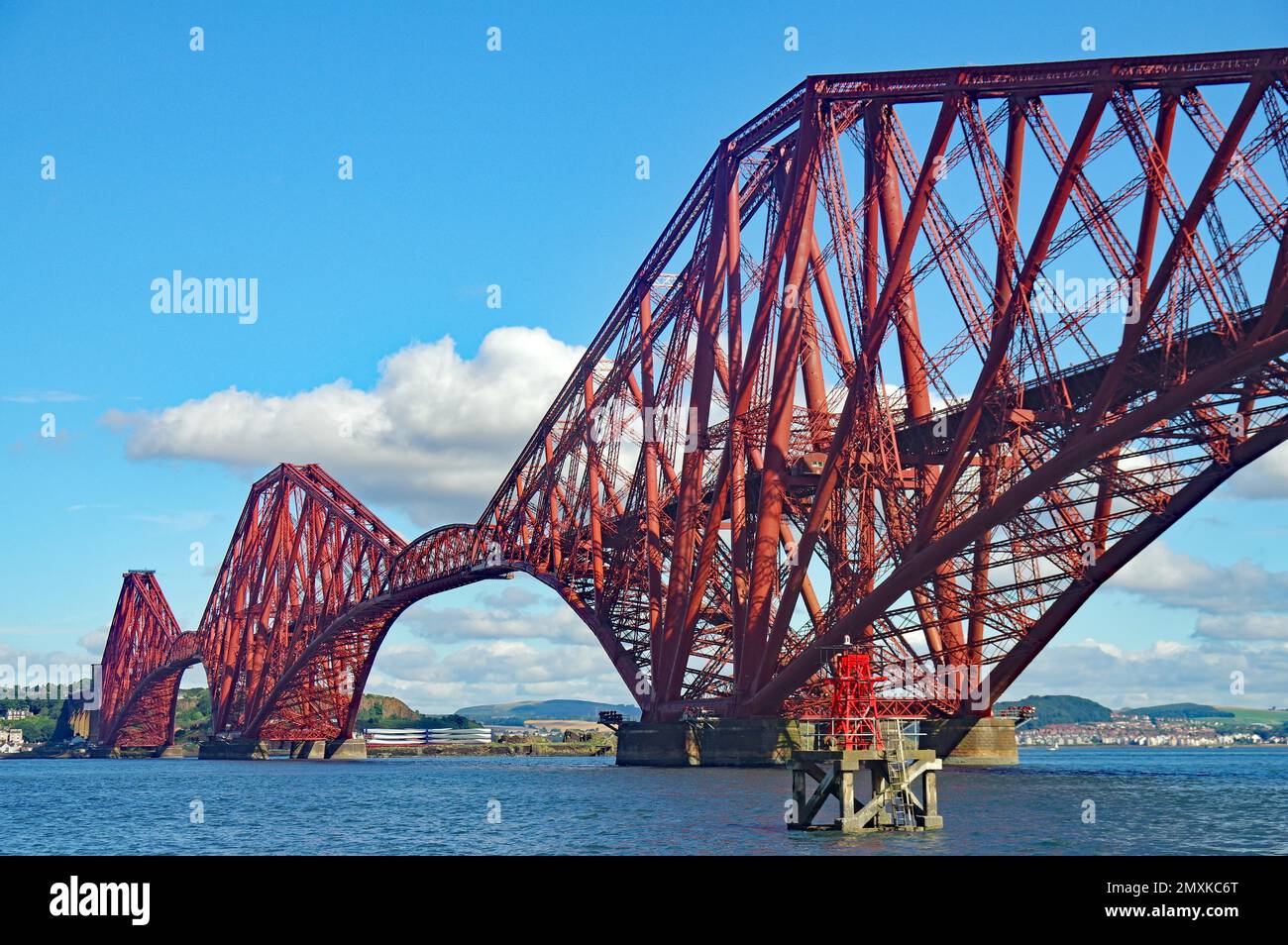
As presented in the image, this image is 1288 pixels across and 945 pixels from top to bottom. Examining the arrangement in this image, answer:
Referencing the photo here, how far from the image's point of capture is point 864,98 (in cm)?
6500

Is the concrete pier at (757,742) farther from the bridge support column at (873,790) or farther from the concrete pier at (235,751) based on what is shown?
the concrete pier at (235,751)

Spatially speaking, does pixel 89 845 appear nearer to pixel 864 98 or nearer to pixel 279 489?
pixel 864 98

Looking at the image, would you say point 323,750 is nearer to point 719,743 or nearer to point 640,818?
point 719,743

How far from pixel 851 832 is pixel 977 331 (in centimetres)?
2507

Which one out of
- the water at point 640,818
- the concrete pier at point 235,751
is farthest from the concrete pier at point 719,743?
the concrete pier at point 235,751

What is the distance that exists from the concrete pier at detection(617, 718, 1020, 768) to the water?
43.8 inches

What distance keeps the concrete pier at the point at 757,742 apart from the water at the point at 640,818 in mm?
1114

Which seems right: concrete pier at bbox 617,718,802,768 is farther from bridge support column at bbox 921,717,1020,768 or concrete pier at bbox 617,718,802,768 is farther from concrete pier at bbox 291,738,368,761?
concrete pier at bbox 291,738,368,761

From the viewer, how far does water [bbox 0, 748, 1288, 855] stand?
3738 centimetres

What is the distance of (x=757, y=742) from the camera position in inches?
2751

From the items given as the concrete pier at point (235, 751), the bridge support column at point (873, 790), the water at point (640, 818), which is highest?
the bridge support column at point (873, 790)

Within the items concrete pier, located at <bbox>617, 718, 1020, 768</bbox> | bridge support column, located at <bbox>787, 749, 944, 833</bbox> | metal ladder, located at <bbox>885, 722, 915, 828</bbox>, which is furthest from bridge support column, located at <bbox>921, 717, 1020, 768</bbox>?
metal ladder, located at <bbox>885, 722, 915, 828</bbox>

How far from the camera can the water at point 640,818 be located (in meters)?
37.4

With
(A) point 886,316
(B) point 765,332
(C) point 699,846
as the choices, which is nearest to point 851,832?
(C) point 699,846
